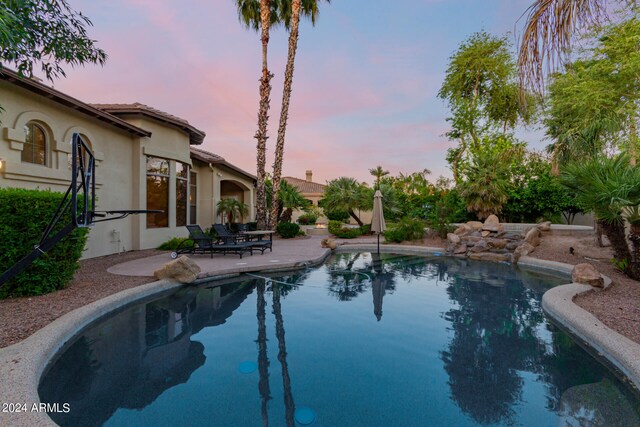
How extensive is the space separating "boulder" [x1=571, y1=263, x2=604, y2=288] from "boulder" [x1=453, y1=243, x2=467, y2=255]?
5.98 meters

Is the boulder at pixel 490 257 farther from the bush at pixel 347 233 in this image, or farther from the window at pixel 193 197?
the window at pixel 193 197

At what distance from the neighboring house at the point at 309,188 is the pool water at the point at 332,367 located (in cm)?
2886

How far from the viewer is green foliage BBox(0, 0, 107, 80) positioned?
527 centimetres

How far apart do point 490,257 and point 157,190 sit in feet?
44.9

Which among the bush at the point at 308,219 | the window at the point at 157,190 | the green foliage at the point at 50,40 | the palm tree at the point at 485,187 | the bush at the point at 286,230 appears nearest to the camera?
the green foliage at the point at 50,40

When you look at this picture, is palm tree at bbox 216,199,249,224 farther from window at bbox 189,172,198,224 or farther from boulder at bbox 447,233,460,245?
boulder at bbox 447,233,460,245

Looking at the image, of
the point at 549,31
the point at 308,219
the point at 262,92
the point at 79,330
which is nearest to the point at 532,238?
the point at 549,31

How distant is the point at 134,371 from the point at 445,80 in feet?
113

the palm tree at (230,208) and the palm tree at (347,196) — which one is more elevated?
the palm tree at (347,196)

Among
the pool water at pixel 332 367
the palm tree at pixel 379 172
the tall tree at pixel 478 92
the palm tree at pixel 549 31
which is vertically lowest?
the pool water at pixel 332 367

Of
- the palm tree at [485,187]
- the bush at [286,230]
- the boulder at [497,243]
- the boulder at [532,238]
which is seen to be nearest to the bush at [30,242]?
the bush at [286,230]

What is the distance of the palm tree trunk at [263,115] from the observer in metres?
15.9

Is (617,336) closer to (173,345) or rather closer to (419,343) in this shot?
(419,343)

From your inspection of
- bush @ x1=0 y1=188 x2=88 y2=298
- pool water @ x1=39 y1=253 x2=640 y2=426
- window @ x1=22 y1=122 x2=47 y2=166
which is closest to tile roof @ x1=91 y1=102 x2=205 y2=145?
window @ x1=22 y1=122 x2=47 y2=166
